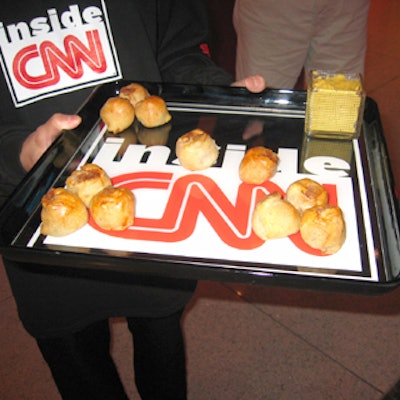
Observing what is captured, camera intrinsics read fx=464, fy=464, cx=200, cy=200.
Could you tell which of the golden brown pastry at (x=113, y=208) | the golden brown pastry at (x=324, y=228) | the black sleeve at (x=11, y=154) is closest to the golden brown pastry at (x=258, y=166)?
the golden brown pastry at (x=324, y=228)

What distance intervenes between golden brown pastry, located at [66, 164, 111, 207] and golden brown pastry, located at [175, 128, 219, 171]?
170 mm

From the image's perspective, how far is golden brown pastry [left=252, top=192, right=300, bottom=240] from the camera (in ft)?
2.65

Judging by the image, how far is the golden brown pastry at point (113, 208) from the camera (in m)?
0.83

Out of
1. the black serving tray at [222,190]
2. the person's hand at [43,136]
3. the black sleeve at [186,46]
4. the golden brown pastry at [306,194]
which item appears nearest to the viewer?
the black serving tray at [222,190]

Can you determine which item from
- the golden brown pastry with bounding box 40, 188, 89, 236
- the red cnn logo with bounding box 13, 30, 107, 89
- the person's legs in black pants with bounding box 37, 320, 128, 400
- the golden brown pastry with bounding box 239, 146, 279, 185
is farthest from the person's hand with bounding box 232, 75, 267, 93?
the person's legs in black pants with bounding box 37, 320, 128, 400

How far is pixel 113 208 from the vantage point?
0.83 meters

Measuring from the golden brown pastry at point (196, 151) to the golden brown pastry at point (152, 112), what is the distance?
0.12 metres

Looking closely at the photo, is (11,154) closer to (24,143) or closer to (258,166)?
(24,143)

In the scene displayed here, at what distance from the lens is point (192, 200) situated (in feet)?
3.04

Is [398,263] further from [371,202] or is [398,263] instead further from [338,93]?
[338,93]

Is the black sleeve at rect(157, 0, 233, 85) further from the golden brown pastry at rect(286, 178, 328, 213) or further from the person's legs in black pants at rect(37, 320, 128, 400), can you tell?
the person's legs in black pants at rect(37, 320, 128, 400)

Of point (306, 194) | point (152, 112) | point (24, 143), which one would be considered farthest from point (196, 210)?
point (24, 143)

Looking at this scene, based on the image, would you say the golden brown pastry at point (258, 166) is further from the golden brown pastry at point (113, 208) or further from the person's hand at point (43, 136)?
the person's hand at point (43, 136)

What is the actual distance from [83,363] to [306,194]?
65 cm
